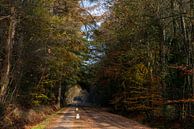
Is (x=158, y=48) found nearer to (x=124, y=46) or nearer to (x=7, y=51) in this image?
(x=124, y=46)

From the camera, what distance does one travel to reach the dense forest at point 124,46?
16797 millimetres

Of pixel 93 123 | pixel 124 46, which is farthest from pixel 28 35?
pixel 124 46

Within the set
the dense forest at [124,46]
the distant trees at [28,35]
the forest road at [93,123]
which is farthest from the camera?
the forest road at [93,123]

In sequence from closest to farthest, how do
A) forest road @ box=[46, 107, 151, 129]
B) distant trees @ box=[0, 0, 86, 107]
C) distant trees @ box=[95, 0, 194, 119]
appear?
distant trees @ box=[0, 0, 86, 107] → forest road @ box=[46, 107, 151, 129] → distant trees @ box=[95, 0, 194, 119]

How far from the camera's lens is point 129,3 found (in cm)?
2330

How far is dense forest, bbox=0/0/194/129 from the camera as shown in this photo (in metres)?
16.8

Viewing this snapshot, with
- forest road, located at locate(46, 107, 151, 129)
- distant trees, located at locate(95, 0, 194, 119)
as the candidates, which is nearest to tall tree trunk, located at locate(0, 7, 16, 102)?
forest road, located at locate(46, 107, 151, 129)

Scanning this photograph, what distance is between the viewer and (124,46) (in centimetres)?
3247

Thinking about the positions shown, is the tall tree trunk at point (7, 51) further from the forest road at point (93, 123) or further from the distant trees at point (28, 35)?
the forest road at point (93, 123)

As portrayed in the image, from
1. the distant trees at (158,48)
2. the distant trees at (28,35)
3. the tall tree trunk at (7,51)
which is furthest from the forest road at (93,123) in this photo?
the tall tree trunk at (7,51)

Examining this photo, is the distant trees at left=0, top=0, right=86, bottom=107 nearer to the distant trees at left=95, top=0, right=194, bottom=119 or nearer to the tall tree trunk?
the tall tree trunk

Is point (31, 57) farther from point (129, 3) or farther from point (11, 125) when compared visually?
point (129, 3)

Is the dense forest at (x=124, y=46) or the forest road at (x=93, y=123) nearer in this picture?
the dense forest at (x=124, y=46)

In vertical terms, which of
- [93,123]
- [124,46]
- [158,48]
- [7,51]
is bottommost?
[93,123]
